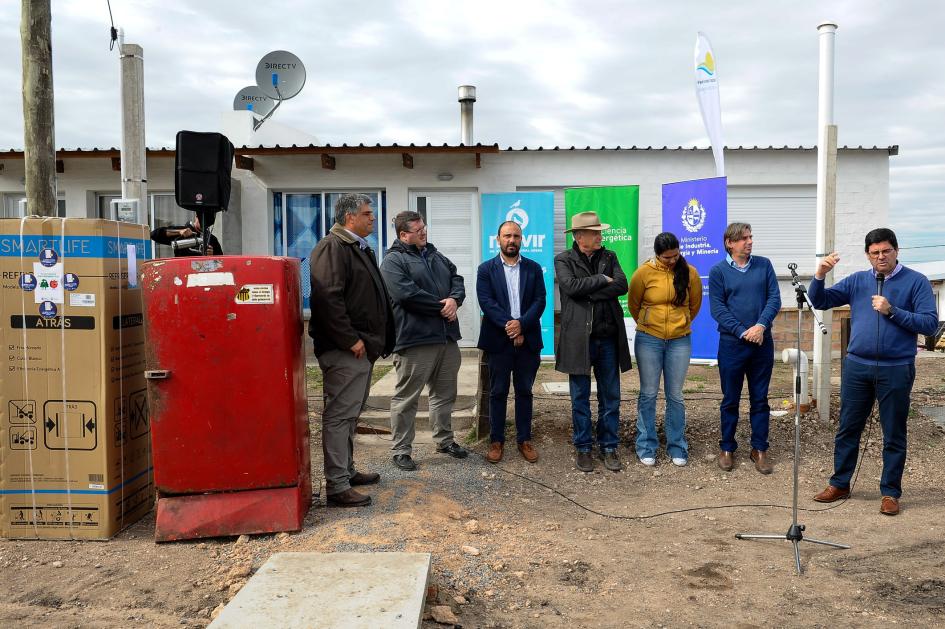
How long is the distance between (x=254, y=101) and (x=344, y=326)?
8867 millimetres

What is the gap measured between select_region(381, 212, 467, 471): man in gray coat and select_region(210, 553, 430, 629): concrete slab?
198 centimetres

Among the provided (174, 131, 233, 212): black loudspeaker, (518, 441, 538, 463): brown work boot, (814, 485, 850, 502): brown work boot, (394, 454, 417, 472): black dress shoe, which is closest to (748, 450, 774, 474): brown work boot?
(814, 485, 850, 502): brown work boot

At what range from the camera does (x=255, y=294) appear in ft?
14.0

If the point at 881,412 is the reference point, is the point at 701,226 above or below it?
above

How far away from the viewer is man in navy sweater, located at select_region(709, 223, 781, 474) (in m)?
5.69

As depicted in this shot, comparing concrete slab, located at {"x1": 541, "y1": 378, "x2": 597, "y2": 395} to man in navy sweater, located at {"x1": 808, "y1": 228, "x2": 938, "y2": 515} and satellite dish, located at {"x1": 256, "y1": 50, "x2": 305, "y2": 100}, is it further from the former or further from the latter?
satellite dish, located at {"x1": 256, "y1": 50, "x2": 305, "y2": 100}

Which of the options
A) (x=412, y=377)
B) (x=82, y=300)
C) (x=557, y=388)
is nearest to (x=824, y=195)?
(x=557, y=388)

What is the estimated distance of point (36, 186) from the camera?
5887 mm

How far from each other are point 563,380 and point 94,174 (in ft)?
26.7

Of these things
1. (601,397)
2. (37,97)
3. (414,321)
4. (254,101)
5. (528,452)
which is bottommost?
(528,452)

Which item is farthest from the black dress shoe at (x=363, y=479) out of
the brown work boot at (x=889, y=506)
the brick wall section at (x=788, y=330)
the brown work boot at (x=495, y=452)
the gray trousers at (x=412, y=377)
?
the brick wall section at (x=788, y=330)

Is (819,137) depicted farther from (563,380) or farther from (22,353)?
(22,353)

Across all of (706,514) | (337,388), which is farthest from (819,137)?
(337,388)

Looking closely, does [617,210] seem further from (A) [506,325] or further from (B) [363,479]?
(B) [363,479]
